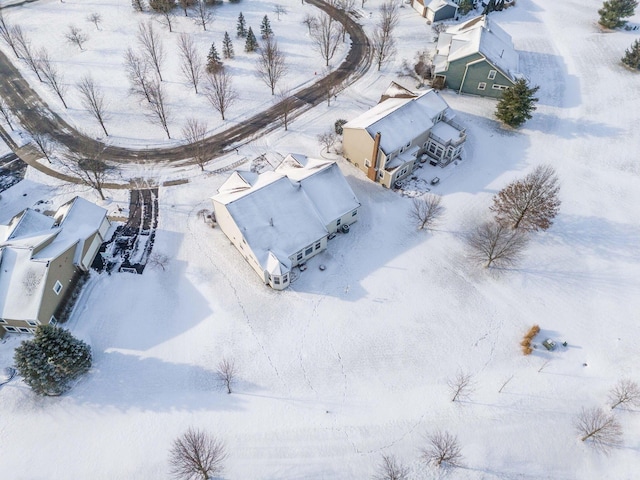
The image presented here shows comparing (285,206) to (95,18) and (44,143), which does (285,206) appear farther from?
(95,18)

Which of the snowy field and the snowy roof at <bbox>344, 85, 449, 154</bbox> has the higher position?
the snowy roof at <bbox>344, 85, 449, 154</bbox>

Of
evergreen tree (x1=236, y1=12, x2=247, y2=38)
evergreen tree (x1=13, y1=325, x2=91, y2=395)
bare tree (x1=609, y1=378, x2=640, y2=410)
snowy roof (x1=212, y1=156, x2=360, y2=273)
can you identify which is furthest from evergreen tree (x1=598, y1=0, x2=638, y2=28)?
evergreen tree (x1=13, y1=325, x2=91, y2=395)

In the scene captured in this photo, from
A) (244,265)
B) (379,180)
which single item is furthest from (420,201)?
(244,265)

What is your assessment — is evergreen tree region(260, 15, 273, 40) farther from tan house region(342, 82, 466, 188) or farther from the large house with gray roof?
tan house region(342, 82, 466, 188)

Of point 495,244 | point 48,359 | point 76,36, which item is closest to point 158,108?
point 76,36

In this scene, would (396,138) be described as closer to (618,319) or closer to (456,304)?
(456,304)

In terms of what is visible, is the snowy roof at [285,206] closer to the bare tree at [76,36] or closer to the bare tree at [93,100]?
the bare tree at [93,100]

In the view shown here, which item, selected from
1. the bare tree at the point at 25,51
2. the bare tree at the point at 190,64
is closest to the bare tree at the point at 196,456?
the bare tree at the point at 190,64
